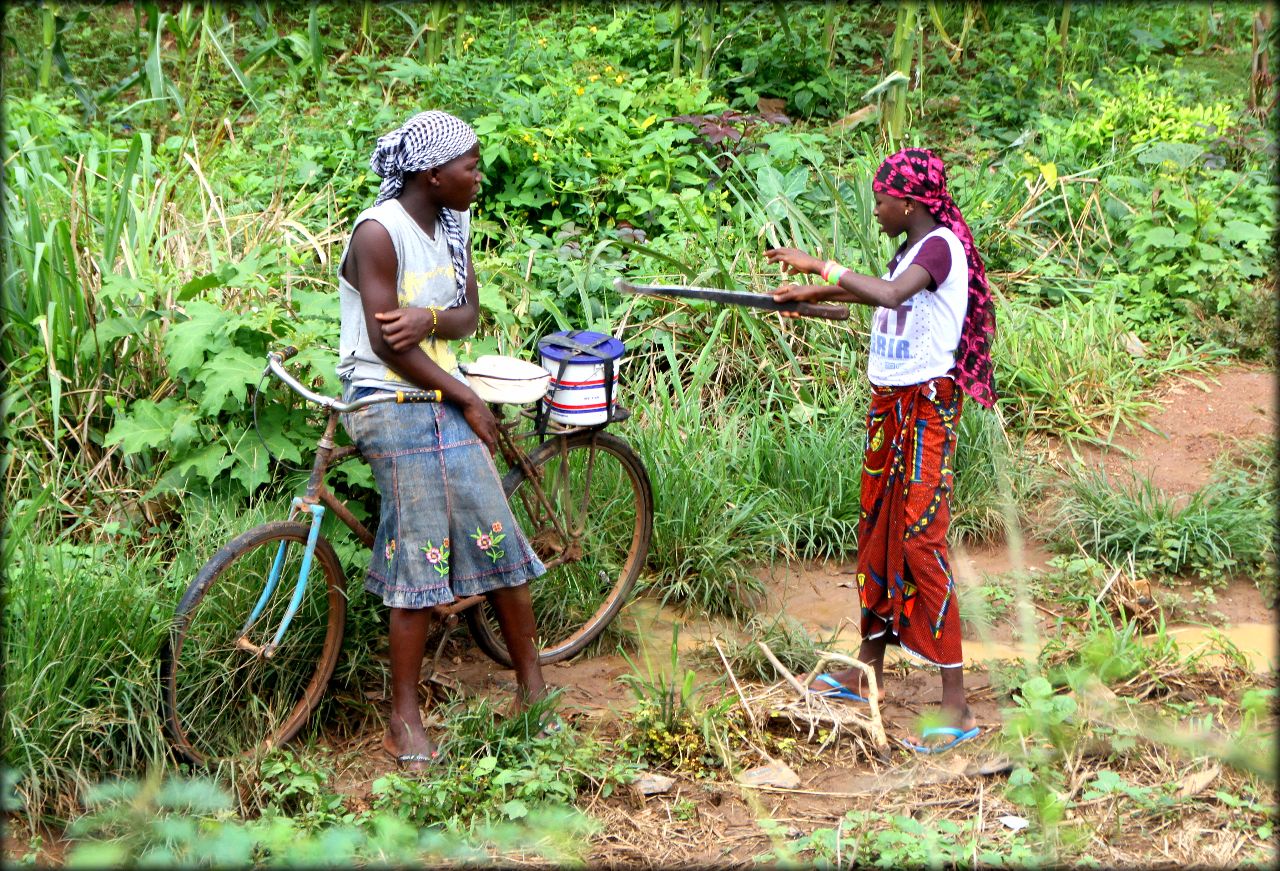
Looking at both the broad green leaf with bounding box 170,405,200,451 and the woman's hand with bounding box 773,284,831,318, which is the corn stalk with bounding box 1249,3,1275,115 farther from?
the broad green leaf with bounding box 170,405,200,451

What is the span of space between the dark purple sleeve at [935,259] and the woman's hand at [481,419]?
1353 millimetres

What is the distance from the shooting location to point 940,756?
380 centimetres

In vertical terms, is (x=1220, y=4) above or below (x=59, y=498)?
above

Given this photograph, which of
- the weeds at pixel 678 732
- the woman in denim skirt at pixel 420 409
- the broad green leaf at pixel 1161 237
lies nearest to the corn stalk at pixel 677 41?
the broad green leaf at pixel 1161 237

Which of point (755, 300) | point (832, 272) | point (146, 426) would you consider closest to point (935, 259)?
point (832, 272)

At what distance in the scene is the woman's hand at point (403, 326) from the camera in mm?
3430

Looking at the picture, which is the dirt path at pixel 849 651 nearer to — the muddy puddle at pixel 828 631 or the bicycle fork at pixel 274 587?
the muddy puddle at pixel 828 631

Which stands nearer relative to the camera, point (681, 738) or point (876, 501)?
point (681, 738)

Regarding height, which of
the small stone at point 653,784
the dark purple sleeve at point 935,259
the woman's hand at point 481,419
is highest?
the dark purple sleeve at point 935,259

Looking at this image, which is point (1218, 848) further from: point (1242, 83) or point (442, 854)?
point (1242, 83)

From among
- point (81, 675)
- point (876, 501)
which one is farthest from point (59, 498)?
point (876, 501)

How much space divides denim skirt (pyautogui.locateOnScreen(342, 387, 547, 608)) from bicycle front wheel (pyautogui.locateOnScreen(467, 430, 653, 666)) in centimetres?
38

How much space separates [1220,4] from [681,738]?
334 inches

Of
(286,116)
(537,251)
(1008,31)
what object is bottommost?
(537,251)
